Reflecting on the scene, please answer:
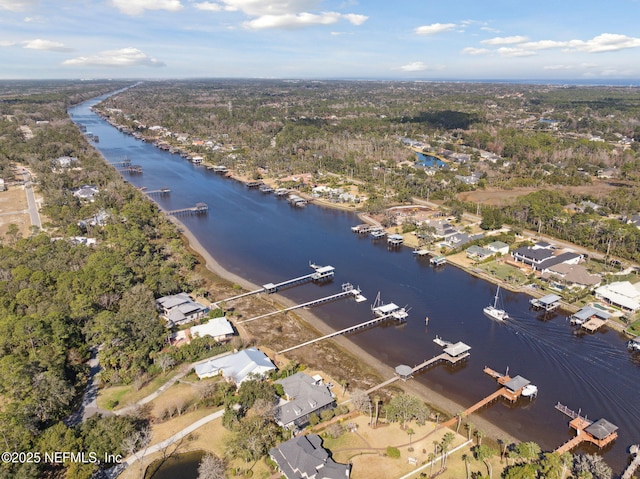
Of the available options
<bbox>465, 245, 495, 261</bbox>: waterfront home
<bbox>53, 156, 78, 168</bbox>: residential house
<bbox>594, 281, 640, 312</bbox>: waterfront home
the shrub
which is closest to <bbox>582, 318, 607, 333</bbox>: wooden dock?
<bbox>594, 281, 640, 312</bbox>: waterfront home

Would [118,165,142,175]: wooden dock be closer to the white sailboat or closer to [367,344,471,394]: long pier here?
the white sailboat

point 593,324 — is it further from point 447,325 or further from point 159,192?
point 159,192

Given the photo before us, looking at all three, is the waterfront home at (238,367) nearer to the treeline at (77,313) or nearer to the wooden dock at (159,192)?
the treeline at (77,313)

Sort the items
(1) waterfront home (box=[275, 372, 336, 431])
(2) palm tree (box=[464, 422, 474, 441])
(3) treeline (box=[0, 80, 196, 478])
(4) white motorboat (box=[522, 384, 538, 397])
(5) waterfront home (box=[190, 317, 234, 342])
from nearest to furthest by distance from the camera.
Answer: (3) treeline (box=[0, 80, 196, 478]) → (2) palm tree (box=[464, 422, 474, 441]) → (1) waterfront home (box=[275, 372, 336, 431]) → (4) white motorboat (box=[522, 384, 538, 397]) → (5) waterfront home (box=[190, 317, 234, 342])

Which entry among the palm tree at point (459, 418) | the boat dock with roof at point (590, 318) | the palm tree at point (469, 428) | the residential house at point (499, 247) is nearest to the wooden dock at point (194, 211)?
the residential house at point (499, 247)

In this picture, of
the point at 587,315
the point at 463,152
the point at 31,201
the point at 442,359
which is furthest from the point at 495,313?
the point at 463,152
